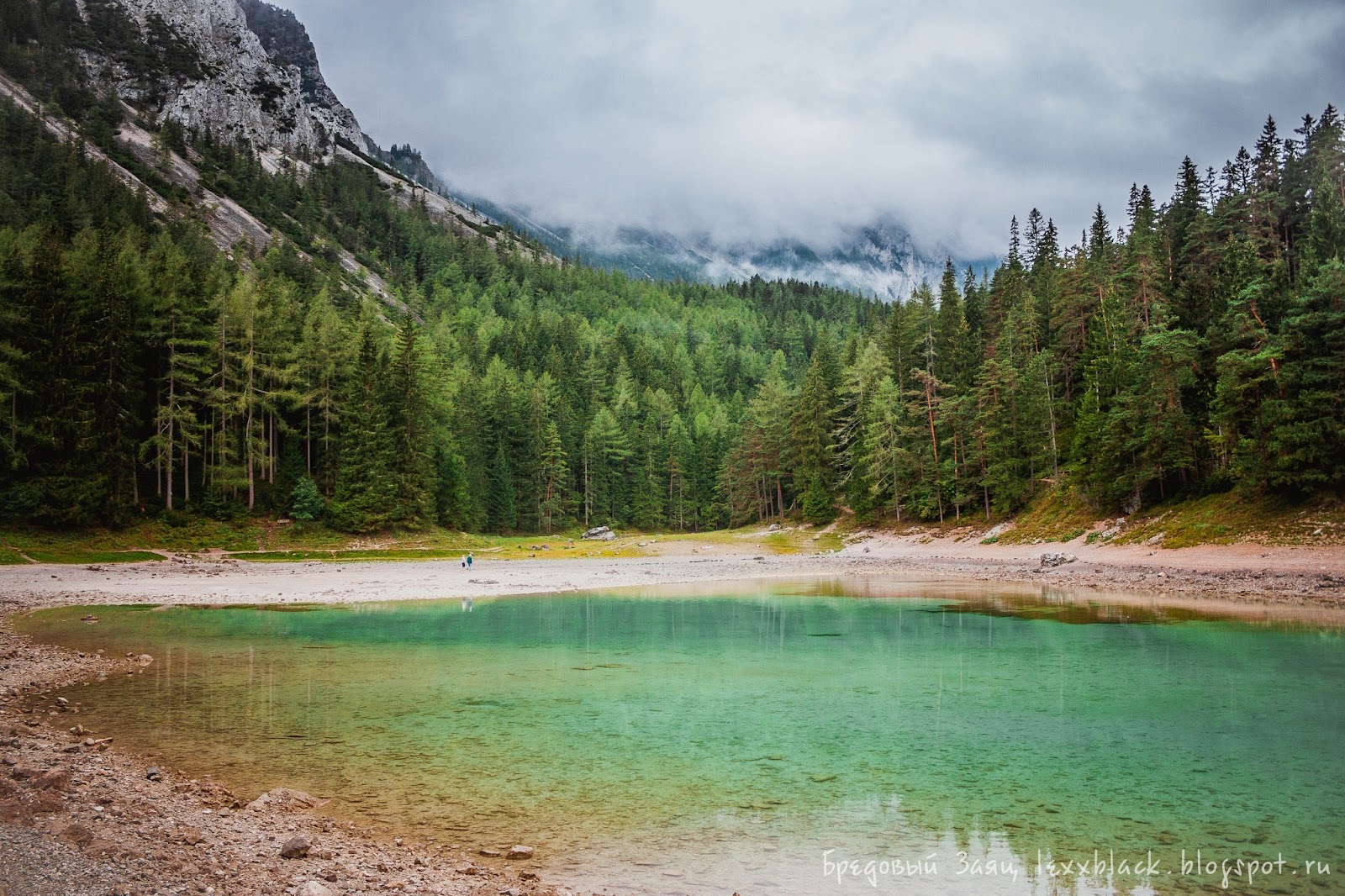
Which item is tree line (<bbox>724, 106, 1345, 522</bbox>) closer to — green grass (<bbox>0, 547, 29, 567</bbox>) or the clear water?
the clear water

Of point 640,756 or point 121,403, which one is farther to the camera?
point 121,403

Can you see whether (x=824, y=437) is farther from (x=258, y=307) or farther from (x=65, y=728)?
(x=65, y=728)

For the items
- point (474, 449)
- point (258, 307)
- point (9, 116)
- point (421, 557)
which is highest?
point (9, 116)

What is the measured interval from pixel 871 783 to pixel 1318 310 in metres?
37.9

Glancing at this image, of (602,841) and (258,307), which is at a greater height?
(258,307)

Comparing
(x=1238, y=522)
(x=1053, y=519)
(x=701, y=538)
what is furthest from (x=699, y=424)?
(x=1238, y=522)

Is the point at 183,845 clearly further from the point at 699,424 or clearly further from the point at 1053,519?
the point at 699,424

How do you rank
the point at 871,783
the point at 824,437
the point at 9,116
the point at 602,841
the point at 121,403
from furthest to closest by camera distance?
the point at 9,116 → the point at 824,437 → the point at 121,403 → the point at 871,783 → the point at 602,841

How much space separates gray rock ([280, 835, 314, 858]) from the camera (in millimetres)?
6594

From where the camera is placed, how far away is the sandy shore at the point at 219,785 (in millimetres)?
6160

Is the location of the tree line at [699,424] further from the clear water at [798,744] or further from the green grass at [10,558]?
the clear water at [798,744]

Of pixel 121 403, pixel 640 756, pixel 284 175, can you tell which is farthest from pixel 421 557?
pixel 284 175

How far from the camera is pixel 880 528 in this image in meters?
64.9

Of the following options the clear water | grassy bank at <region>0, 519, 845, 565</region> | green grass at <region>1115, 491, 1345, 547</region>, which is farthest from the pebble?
grassy bank at <region>0, 519, 845, 565</region>
